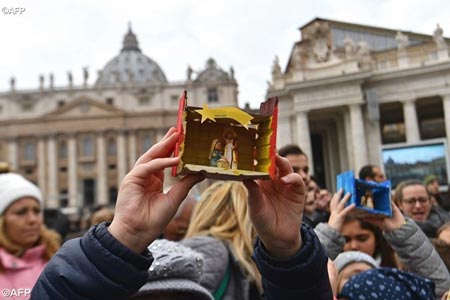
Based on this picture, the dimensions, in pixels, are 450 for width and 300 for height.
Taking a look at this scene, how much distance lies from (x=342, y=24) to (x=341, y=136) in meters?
4.60

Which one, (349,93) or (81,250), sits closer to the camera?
(81,250)

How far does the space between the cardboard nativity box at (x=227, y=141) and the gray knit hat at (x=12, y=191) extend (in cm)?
150

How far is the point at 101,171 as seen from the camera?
4672 centimetres

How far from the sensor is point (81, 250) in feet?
3.79

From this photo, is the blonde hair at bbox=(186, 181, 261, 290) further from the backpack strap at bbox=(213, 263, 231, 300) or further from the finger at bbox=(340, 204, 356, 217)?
the finger at bbox=(340, 204, 356, 217)

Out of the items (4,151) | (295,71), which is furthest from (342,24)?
(4,151)

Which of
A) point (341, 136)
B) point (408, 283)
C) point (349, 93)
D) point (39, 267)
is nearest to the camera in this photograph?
point (408, 283)

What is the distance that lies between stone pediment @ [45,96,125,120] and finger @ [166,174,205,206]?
46.6 metres

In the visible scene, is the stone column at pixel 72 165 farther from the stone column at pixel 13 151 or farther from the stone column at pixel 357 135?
the stone column at pixel 357 135

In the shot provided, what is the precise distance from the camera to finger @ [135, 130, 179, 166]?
120 cm

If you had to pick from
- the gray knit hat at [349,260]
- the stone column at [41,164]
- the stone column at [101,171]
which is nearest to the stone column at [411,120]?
the gray knit hat at [349,260]

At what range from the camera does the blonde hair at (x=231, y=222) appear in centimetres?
231

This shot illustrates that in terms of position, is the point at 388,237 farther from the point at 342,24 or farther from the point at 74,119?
the point at 74,119
